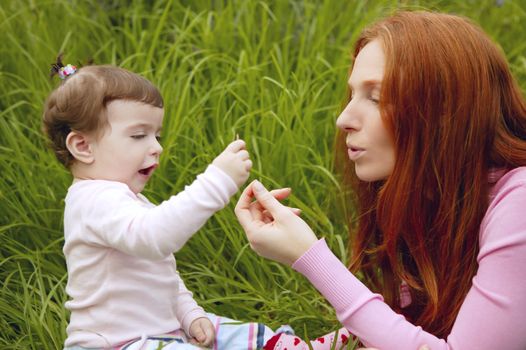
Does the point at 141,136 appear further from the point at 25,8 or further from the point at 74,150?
the point at 25,8

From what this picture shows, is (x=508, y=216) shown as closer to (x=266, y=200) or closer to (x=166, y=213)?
(x=266, y=200)

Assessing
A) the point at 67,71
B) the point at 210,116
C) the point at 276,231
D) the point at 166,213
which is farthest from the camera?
the point at 210,116

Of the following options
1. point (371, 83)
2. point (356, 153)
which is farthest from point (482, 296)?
point (371, 83)

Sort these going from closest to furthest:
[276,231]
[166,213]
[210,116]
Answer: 1. [166,213]
2. [276,231]
3. [210,116]

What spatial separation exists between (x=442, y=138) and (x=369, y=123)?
0.54 feet

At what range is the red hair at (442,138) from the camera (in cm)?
185

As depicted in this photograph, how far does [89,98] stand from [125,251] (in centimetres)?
36

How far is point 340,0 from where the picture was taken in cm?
365

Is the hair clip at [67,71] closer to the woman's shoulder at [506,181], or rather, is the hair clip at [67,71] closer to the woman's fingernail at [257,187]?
the woman's fingernail at [257,187]

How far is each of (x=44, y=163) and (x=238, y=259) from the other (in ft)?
2.52

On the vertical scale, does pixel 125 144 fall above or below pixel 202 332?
above

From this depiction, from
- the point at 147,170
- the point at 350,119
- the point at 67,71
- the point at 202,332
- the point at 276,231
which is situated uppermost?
the point at 67,71

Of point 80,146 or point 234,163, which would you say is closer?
point 234,163

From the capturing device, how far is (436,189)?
1963mm
